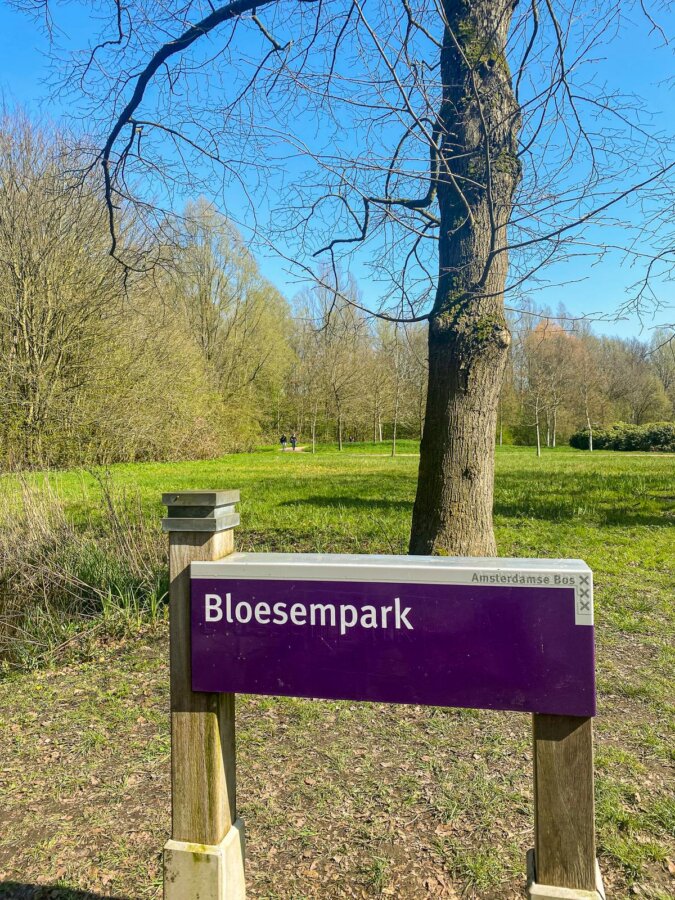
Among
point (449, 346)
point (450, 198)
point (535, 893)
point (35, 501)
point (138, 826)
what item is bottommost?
point (138, 826)

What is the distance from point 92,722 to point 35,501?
9.49 feet

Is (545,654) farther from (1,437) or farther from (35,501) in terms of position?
(1,437)

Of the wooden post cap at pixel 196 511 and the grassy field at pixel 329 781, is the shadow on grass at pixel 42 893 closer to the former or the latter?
the grassy field at pixel 329 781

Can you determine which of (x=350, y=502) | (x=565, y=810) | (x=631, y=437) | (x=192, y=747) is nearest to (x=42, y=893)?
(x=192, y=747)

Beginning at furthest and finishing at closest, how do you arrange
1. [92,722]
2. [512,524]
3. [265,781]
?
1. [512,524]
2. [92,722]
3. [265,781]

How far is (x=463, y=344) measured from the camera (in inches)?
185

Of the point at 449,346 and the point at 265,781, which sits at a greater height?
the point at 449,346

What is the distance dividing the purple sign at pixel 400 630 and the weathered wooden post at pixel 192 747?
48 millimetres

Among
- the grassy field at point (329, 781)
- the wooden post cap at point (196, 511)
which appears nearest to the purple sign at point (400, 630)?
the wooden post cap at point (196, 511)

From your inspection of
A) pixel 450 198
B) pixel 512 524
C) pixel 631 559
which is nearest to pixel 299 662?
pixel 450 198

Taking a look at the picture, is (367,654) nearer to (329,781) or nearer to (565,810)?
(565,810)

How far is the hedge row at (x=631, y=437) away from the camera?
35.7m

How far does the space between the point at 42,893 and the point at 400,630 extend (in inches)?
70.5

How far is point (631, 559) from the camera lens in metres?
6.34
